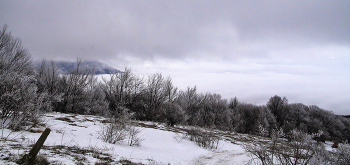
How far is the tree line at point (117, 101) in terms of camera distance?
7.84 metres

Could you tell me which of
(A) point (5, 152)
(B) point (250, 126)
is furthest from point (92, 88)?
(B) point (250, 126)

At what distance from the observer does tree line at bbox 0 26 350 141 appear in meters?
7.84

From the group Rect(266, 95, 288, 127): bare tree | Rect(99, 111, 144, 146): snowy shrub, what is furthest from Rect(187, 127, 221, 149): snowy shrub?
Rect(266, 95, 288, 127): bare tree

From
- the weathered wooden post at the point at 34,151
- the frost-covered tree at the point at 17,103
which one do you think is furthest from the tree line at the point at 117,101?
the weathered wooden post at the point at 34,151

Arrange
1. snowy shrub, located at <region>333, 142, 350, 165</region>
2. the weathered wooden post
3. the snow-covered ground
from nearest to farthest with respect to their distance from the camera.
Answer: the weathered wooden post < the snow-covered ground < snowy shrub, located at <region>333, 142, 350, 165</region>

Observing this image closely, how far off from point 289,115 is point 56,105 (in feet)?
225

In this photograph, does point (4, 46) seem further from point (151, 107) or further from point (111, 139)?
point (151, 107)

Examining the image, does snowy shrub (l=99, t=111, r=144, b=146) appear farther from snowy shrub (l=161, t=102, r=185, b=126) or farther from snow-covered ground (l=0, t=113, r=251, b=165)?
snowy shrub (l=161, t=102, r=185, b=126)

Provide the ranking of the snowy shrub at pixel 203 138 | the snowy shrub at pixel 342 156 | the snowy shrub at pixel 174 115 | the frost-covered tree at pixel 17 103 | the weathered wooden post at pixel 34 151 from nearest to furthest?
the weathered wooden post at pixel 34 151 → the snowy shrub at pixel 342 156 → the frost-covered tree at pixel 17 103 → the snowy shrub at pixel 203 138 → the snowy shrub at pixel 174 115

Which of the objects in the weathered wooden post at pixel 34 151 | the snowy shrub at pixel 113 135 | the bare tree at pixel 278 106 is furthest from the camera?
the bare tree at pixel 278 106

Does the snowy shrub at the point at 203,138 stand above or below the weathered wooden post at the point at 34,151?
below

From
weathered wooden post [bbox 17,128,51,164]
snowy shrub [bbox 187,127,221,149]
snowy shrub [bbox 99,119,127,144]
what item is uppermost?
weathered wooden post [bbox 17,128,51,164]

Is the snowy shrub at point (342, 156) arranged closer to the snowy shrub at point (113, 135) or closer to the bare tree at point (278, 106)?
the snowy shrub at point (113, 135)

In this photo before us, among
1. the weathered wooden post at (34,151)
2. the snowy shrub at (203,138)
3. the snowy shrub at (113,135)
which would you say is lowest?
the snowy shrub at (203,138)
